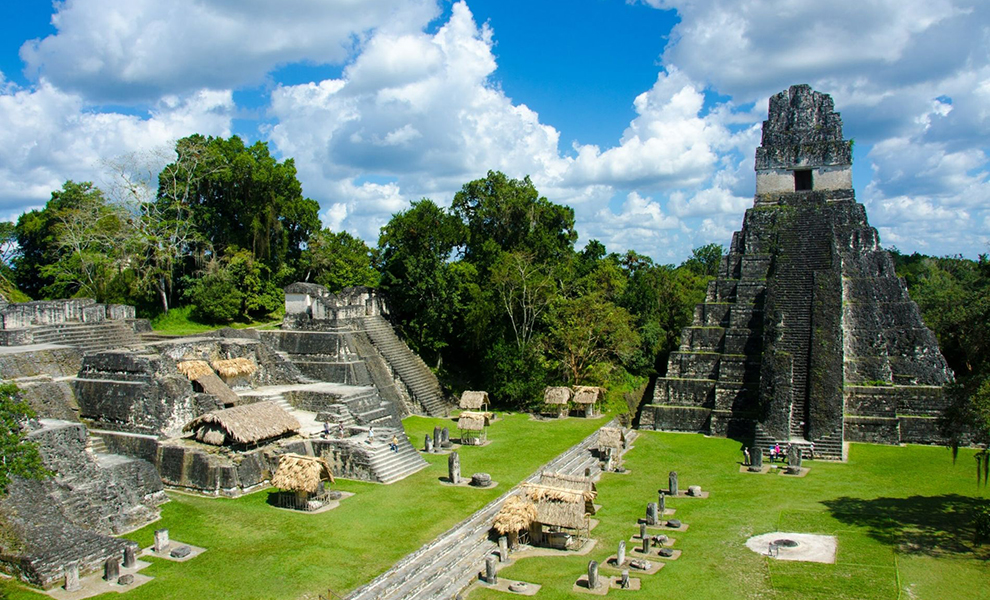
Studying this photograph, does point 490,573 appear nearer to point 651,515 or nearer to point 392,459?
point 651,515

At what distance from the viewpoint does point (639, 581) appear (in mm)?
13180

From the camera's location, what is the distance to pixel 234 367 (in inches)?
975

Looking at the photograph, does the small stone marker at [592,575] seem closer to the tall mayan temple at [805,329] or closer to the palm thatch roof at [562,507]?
the palm thatch roof at [562,507]

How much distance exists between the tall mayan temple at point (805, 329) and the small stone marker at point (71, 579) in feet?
64.2

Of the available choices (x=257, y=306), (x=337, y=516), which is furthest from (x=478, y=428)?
(x=257, y=306)

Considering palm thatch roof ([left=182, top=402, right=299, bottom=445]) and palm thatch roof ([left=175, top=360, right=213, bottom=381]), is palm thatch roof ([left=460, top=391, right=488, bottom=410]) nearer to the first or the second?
palm thatch roof ([left=182, top=402, right=299, bottom=445])

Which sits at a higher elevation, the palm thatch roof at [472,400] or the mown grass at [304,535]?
the palm thatch roof at [472,400]

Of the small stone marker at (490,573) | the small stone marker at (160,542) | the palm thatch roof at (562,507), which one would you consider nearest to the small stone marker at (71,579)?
the small stone marker at (160,542)

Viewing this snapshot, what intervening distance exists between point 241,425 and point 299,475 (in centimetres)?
305

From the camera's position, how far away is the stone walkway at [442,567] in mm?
12734

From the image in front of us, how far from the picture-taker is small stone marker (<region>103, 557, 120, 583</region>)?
12938 mm

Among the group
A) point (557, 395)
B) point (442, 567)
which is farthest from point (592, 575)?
point (557, 395)

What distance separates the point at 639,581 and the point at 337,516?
7649 millimetres

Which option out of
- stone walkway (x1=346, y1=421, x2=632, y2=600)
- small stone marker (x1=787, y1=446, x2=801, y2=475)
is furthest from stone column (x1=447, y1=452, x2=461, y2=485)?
small stone marker (x1=787, y1=446, x2=801, y2=475)
